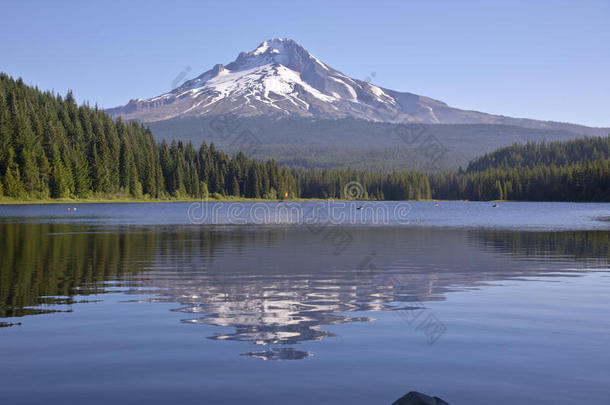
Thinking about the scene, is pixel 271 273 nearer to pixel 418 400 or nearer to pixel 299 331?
pixel 299 331

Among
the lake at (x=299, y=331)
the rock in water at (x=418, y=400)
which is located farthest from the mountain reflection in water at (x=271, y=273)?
the rock in water at (x=418, y=400)

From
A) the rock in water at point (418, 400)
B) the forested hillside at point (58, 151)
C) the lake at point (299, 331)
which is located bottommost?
the lake at point (299, 331)

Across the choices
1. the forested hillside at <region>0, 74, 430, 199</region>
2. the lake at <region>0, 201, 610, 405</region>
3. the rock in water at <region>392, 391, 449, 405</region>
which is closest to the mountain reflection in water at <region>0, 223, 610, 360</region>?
the lake at <region>0, 201, 610, 405</region>

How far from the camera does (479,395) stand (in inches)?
419

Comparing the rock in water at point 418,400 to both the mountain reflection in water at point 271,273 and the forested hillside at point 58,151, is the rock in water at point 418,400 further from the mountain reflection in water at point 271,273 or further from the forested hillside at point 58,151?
the forested hillside at point 58,151

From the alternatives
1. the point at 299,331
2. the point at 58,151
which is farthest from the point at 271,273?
the point at 58,151

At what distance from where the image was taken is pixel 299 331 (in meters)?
15.6

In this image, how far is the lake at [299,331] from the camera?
1102cm

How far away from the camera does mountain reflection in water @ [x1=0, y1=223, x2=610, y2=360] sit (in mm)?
17828

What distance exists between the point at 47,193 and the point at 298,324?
152984 millimetres

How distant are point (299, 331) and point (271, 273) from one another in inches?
498

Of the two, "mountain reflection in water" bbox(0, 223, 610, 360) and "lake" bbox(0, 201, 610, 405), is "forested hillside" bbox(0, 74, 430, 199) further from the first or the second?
"lake" bbox(0, 201, 610, 405)

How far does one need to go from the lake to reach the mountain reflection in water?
0.38 ft

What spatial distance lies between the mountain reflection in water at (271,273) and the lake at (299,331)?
115mm
